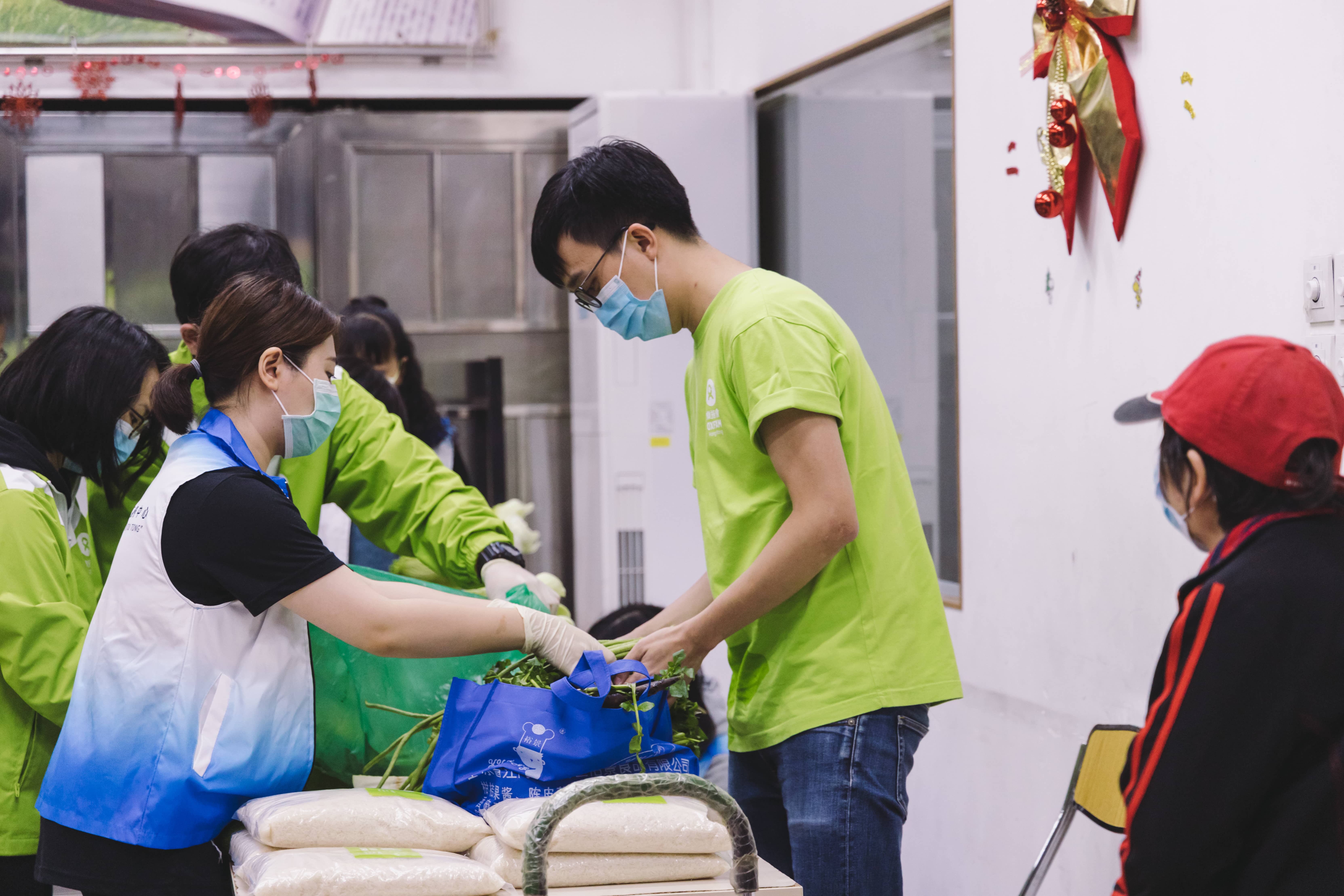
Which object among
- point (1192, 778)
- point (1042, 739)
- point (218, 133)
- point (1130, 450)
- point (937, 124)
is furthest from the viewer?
point (218, 133)

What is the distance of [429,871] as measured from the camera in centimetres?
129

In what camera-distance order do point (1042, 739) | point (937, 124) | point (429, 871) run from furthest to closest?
1. point (937, 124)
2. point (1042, 739)
3. point (429, 871)

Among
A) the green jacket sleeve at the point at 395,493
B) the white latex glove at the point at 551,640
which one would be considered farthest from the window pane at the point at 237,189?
the white latex glove at the point at 551,640

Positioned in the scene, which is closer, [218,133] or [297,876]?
[297,876]

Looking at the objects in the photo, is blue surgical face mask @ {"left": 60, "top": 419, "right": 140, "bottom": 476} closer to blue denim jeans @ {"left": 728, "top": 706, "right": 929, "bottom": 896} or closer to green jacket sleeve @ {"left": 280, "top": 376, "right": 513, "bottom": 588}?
green jacket sleeve @ {"left": 280, "top": 376, "right": 513, "bottom": 588}

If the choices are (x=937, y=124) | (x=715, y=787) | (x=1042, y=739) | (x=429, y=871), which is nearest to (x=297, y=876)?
(x=429, y=871)

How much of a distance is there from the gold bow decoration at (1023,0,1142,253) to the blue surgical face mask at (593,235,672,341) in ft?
3.56

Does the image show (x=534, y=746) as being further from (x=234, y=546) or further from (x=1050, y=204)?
(x=1050, y=204)

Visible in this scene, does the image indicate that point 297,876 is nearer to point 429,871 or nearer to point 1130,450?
point 429,871

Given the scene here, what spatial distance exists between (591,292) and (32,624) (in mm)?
877

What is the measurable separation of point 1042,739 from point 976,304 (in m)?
0.99

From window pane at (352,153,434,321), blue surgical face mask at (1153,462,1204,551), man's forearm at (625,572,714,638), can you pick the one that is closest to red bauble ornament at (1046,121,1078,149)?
man's forearm at (625,572,714,638)

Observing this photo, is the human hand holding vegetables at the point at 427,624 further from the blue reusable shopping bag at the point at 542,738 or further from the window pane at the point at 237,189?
the window pane at the point at 237,189

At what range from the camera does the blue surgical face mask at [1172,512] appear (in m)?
1.29
